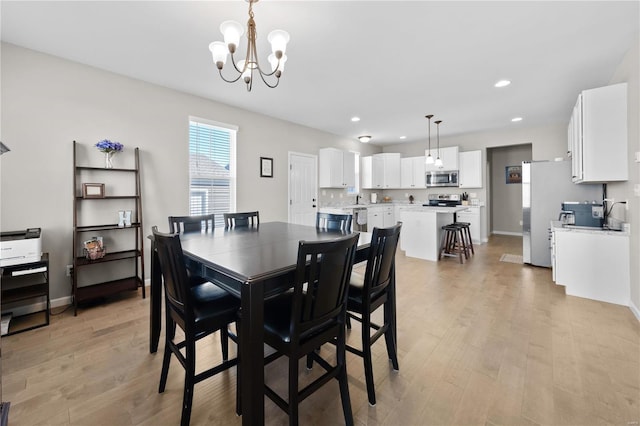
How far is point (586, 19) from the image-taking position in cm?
230

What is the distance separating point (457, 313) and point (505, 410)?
1.26m

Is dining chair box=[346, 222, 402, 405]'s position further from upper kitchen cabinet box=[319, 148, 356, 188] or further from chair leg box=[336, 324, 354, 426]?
upper kitchen cabinet box=[319, 148, 356, 188]

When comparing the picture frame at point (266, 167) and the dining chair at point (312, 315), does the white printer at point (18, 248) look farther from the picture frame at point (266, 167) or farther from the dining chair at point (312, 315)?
the picture frame at point (266, 167)

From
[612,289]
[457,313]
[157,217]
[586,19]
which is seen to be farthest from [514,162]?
[157,217]

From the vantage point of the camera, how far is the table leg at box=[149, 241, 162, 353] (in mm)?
2072

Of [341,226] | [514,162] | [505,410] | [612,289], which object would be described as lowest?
[505,410]

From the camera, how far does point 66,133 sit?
290cm

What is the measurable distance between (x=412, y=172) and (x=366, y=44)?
16.5 feet

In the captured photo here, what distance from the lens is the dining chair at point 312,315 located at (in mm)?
1227

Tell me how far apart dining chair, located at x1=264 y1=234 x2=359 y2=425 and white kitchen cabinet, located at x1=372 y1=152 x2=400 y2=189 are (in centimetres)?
616

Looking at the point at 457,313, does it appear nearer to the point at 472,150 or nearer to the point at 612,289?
the point at 612,289

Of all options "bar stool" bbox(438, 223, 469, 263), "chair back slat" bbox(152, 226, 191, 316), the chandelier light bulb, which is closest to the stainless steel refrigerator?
"bar stool" bbox(438, 223, 469, 263)

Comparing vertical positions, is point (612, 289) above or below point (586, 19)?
below

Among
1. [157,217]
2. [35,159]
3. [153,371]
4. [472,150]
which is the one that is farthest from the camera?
[472,150]
